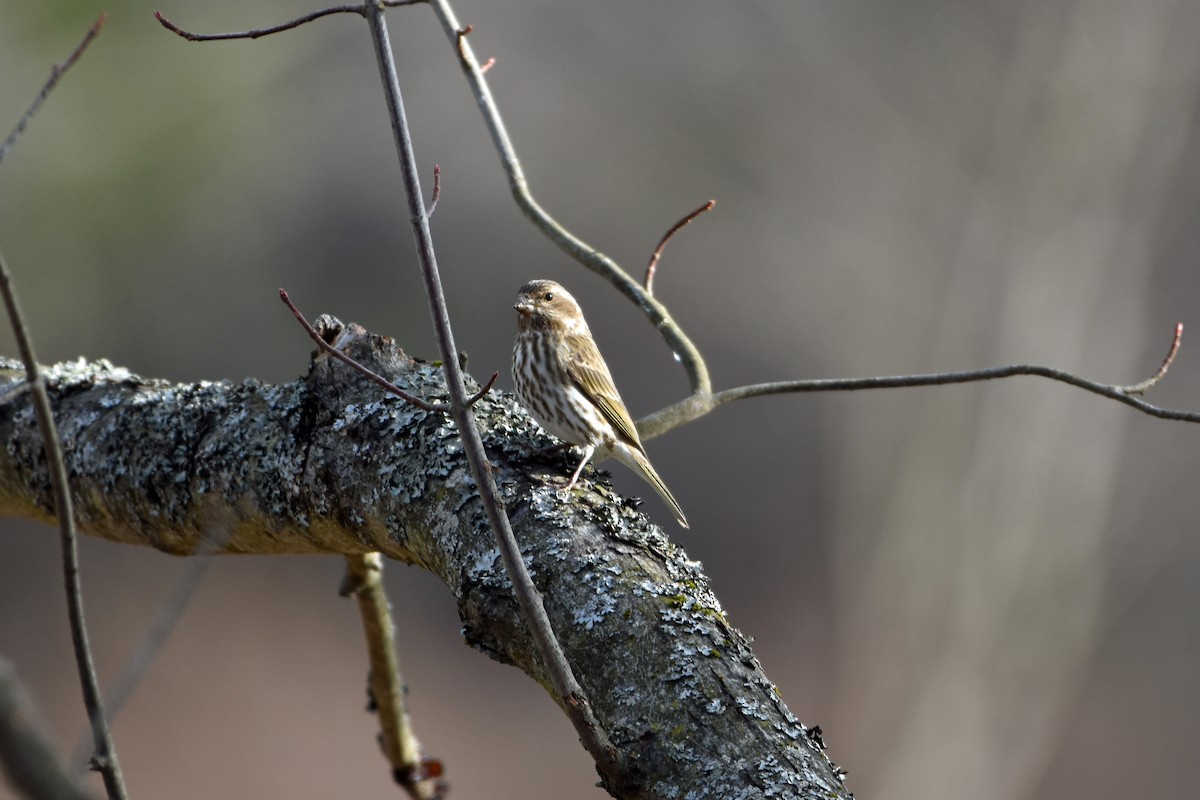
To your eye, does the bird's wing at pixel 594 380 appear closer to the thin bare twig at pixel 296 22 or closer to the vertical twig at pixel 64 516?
the thin bare twig at pixel 296 22

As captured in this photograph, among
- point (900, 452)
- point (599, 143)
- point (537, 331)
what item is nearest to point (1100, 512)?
point (900, 452)

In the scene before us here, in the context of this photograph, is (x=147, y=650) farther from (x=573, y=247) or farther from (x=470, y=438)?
(x=573, y=247)

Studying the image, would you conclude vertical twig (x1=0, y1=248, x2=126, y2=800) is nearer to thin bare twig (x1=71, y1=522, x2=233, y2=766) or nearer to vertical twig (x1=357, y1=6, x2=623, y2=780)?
thin bare twig (x1=71, y1=522, x2=233, y2=766)

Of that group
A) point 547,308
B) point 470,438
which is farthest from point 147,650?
point 547,308

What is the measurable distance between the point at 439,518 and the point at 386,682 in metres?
1.77

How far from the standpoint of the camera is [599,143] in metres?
14.2

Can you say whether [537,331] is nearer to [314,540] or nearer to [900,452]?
[314,540]

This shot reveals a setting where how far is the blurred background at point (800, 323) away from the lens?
11086 millimetres

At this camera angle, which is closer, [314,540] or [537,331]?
[314,540]

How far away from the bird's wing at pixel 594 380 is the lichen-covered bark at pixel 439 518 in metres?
1.00

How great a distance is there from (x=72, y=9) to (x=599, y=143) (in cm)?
622

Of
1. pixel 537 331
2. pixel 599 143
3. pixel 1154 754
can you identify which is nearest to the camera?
pixel 537 331

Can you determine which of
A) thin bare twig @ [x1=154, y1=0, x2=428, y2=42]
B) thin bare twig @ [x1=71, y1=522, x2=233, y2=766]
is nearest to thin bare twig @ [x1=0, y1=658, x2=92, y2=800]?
thin bare twig @ [x1=71, y1=522, x2=233, y2=766]

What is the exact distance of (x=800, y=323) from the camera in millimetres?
13570
